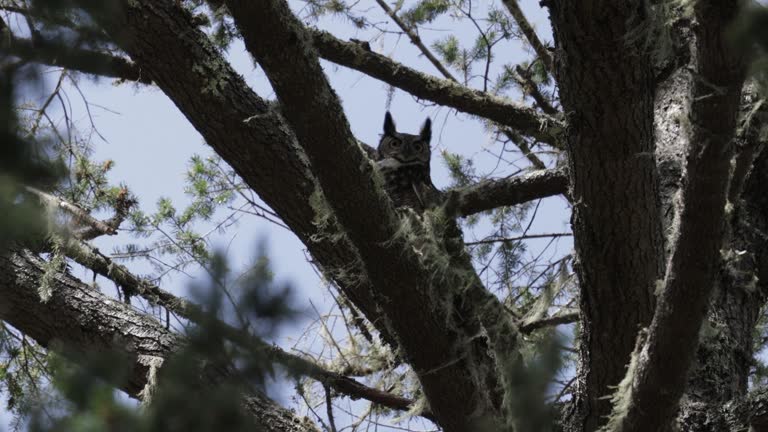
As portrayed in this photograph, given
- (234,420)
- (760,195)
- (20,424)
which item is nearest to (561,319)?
(760,195)

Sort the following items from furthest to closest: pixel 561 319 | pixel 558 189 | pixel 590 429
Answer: pixel 558 189 → pixel 561 319 → pixel 590 429

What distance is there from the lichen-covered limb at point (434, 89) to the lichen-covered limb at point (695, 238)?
177 centimetres

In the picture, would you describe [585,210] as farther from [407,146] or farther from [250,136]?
[407,146]

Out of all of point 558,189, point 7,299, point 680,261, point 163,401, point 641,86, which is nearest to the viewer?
point 163,401

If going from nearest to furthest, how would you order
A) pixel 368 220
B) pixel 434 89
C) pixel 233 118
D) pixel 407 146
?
pixel 368 220
pixel 233 118
pixel 434 89
pixel 407 146

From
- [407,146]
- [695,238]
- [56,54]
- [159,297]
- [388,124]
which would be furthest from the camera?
[388,124]

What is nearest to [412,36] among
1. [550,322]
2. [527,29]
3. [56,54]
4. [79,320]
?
[527,29]

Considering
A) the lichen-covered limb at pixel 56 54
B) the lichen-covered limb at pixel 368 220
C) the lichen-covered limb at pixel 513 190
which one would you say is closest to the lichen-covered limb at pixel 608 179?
the lichen-covered limb at pixel 368 220

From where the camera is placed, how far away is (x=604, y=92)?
6.57 feet

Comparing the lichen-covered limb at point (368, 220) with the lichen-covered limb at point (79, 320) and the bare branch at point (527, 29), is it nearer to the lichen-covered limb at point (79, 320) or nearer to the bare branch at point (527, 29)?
the lichen-covered limb at point (79, 320)

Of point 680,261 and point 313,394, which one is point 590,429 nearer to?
point 680,261

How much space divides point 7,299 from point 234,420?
4.78ft

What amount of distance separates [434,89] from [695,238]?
215 centimetres

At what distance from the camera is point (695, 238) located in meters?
1.85
